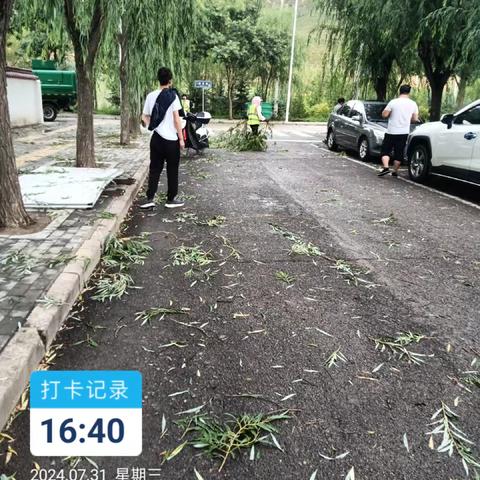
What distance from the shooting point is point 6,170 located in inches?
209

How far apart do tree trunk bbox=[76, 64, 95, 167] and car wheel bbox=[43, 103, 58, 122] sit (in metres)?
16.2

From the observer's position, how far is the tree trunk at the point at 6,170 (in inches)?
203

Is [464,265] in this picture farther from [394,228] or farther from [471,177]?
[471,177]

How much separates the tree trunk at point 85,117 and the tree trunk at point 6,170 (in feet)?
13.5

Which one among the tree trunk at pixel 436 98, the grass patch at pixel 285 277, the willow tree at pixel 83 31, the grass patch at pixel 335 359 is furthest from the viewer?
the tree trunk at pixel 436 98

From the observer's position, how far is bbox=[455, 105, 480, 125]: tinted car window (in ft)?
Result: 28.0

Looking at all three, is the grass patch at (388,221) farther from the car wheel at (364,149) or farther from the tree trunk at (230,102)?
the tree trunk at (230,102)

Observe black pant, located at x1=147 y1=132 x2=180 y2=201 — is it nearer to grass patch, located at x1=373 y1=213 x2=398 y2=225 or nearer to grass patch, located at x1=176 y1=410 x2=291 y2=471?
grass patch, located at x1=373 y1=213 x2=398 y2=225

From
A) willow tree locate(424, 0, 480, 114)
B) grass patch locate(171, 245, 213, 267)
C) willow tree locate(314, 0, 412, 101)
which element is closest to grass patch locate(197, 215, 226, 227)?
grass patch locate(171, 245, 213, 267)

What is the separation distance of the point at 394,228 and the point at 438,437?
4425mm

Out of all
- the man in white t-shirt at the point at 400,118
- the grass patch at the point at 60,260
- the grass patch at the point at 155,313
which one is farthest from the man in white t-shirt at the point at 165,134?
the man in white t-shirt at the point at 400,118

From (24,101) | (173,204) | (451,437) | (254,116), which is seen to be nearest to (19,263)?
(173,204)
